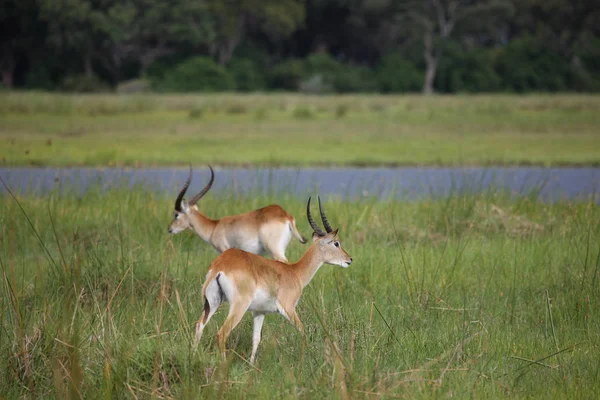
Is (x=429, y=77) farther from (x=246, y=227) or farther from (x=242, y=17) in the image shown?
(x=246, y=227)

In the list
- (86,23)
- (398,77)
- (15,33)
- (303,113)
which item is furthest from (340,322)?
(15,33)

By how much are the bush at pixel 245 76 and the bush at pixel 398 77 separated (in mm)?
6146

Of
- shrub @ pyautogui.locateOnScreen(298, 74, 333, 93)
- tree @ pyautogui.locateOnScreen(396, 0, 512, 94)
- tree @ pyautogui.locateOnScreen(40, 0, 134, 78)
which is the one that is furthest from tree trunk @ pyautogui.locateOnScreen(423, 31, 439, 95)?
tree @ pyautogui.locateOnScreen(40, 0, 134, 78)

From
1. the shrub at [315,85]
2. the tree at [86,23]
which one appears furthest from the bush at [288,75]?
the tree at [86,23]

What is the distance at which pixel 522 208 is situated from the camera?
407 inches

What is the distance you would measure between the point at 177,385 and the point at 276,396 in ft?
1.83

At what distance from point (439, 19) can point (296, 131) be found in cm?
2664

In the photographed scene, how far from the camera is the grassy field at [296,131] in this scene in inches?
823

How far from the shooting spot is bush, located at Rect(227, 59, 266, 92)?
45938mm

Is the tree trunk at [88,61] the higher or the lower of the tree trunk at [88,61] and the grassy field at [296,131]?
the higher

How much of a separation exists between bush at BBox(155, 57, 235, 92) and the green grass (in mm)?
33781

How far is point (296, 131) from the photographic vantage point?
86.3 feet

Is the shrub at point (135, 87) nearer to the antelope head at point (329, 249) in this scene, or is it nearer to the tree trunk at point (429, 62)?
the tree trunk at point (429, 62)

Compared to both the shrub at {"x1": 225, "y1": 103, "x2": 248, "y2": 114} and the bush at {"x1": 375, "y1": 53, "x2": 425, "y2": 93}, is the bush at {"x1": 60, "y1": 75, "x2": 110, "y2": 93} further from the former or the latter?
the shrub at {"x1": 225, "y1": 103, "x2": 248, "y2": 114}
